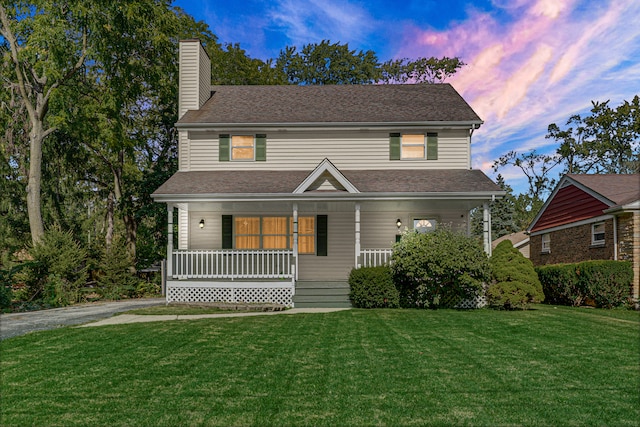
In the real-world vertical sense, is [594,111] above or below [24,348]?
above

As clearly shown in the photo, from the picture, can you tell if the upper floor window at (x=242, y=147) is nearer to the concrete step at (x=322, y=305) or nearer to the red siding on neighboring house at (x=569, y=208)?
the concrete step at (x=322, y=305)

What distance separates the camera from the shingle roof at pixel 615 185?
16.5 metres

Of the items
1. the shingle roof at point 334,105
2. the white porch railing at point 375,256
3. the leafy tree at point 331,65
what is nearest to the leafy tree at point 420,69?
the leafy tree at point 331,65

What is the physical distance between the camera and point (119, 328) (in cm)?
993

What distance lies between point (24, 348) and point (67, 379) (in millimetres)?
2640

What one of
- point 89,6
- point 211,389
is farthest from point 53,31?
point 211,389

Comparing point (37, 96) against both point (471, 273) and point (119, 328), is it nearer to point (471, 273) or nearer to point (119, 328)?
point (119, 328)

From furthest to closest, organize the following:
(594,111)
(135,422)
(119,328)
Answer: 1. (594,111)
2. (119,328)
3. (135,422)

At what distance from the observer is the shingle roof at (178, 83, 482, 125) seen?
693 inches

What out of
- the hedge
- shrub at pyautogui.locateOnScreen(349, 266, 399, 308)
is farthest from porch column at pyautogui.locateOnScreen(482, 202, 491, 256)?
the hedge

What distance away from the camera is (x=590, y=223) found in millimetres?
18344

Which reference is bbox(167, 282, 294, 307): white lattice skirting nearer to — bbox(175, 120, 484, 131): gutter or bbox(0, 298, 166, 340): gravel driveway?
bbox(0, 298, 166, 340): gravel driveway

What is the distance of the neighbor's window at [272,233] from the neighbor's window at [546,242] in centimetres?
1199

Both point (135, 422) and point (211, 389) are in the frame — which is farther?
point (211, 389)
